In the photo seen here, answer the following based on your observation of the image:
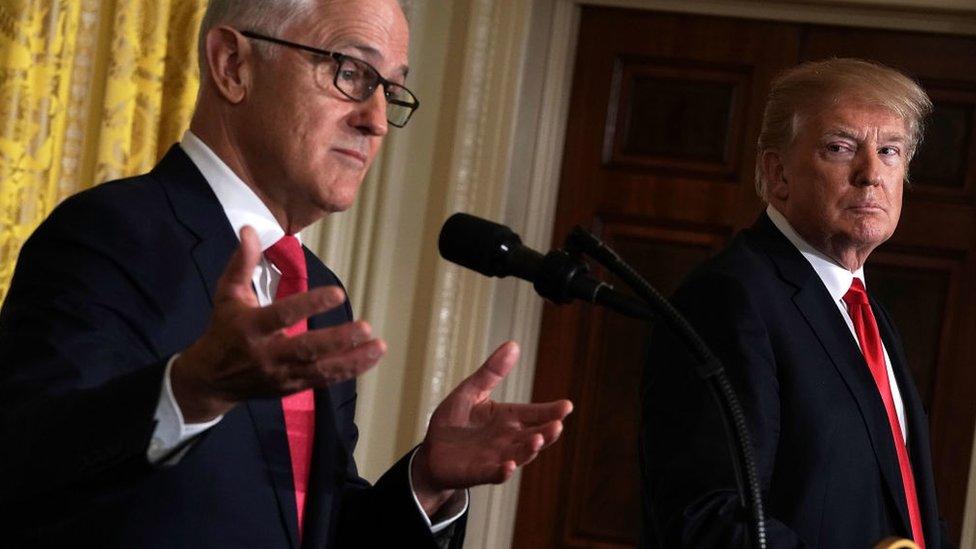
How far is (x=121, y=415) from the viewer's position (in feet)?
4.34

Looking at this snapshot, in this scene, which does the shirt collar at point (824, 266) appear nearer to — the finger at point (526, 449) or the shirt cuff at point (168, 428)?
the finger at point (526, 449)

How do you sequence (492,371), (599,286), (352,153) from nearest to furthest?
(599,286) < (492,371) < (352,153)

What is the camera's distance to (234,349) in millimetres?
1238

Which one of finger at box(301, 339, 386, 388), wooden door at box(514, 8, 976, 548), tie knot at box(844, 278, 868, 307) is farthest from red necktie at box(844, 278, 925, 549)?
wooden door at box(514, 8, 976, 548)

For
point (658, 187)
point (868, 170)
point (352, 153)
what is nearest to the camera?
point (352, 153)

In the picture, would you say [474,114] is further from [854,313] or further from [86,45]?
[854,313]

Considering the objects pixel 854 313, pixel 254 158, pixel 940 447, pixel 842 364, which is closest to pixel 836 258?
pixel 854 313

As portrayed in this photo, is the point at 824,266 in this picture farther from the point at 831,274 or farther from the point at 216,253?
the point at 216,253

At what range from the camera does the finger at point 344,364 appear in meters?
1.24

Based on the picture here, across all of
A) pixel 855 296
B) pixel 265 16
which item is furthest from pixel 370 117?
pixel 855 296

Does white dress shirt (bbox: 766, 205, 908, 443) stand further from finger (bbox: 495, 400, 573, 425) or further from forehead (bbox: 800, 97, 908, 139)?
finger (bbox: 495, 400, 573, 425)

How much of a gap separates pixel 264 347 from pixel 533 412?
1.84ft

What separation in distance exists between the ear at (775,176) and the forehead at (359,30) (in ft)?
3.07

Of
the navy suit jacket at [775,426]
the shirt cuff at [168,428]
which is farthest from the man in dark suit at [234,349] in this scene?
the navy suit jacket at [775,426]
